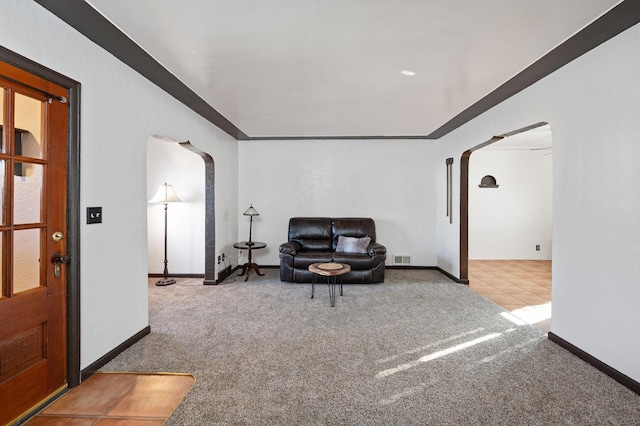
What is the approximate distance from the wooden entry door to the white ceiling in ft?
2.43

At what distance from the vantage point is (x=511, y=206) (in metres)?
7.02

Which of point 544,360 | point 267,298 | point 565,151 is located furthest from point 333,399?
point 565,151

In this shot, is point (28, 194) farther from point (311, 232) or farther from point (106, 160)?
point (311, 232)

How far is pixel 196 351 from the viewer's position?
2734 mm

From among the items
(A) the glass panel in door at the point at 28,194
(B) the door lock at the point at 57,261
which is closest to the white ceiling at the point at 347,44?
(A) the glass panel in door at the point at 28,194

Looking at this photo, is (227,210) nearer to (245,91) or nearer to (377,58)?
(245,91)

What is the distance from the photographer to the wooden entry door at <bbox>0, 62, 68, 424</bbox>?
5.84ft

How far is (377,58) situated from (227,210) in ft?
12.6

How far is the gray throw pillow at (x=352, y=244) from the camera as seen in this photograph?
530 cm

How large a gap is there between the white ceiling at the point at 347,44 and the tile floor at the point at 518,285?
2644 mm

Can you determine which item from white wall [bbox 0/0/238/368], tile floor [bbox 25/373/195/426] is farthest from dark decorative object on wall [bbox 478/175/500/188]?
tile floor [bbox 25/373/195/426]

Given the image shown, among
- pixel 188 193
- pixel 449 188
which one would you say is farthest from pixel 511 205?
pixel 188 193

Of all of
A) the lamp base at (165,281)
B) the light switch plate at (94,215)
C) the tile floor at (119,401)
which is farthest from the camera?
the lamp base at (165,281)

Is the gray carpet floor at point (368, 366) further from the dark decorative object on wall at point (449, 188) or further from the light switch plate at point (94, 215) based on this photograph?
the dark decorative object on wall at point (449, 188)
